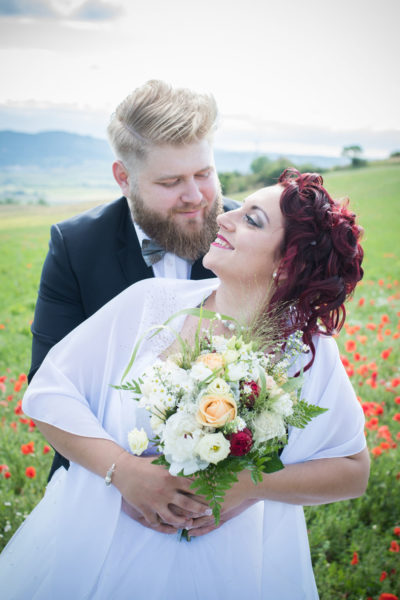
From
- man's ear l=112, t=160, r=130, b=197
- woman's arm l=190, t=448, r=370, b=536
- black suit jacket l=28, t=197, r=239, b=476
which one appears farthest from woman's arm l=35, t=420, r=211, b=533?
man's ear l=112, t=160, r=130, b=197

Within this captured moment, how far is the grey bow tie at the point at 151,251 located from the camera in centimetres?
323

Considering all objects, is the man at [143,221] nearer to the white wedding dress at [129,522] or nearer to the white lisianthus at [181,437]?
the white wedding dress at [129,522]

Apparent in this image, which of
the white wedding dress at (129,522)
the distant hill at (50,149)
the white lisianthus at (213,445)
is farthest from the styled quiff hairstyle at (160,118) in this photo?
the distant hill at (50,149)

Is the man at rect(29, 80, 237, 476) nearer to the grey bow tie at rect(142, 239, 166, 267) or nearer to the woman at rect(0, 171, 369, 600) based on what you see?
the grey bow tie at rect(142, 239, 166, 267)

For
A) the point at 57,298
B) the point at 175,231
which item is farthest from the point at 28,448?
the point at 175,231

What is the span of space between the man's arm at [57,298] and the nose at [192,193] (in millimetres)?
971

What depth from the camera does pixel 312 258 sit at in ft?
7.44

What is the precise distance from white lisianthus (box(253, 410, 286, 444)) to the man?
181 cm

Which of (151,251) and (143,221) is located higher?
(143,221)

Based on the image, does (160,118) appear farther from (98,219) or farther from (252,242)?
(252,242)

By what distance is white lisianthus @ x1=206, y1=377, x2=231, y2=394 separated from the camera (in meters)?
1.52

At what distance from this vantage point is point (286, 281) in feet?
7.45

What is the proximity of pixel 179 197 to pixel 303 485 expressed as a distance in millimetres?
2014

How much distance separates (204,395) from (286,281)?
94 cm
